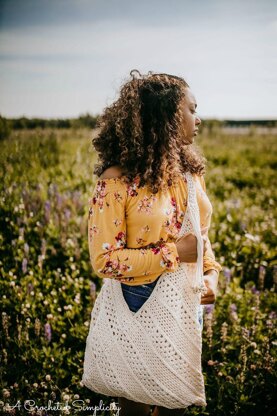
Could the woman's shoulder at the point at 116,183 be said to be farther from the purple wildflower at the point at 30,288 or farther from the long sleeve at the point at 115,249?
the purple wildflower at the point at 30,288

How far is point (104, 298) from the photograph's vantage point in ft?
6.07

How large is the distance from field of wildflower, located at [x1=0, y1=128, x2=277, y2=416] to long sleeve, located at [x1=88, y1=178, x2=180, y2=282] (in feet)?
2.84

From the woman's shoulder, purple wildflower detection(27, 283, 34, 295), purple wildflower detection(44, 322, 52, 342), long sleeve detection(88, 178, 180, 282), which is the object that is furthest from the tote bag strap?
purple wildflower detection(27, 283, 34, 295)

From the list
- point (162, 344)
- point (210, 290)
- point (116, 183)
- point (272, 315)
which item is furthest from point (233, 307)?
point (116, 183)

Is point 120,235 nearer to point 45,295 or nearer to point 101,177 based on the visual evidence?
point 101,177

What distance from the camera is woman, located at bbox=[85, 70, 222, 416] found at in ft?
5.43

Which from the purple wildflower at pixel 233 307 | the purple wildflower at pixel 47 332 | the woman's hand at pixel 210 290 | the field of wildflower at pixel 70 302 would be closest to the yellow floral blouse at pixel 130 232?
the woman's hand at pixel 210 290

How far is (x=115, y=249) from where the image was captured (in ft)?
5.48

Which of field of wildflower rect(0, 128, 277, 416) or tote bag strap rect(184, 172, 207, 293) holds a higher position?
tote bag strap rect(184, 172, 207, 293)

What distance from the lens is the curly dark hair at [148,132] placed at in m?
1.72

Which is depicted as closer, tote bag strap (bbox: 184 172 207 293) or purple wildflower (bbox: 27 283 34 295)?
tote bag strap (bbox: 184 172 207 293)

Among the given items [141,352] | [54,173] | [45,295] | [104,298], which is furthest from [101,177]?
[54,173]

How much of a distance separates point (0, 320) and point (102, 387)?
1.51m

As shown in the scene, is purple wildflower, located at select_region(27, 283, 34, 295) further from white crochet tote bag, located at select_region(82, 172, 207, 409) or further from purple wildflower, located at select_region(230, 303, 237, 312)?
purple wildflower, located at select_region(230, 303, 237, 312)
